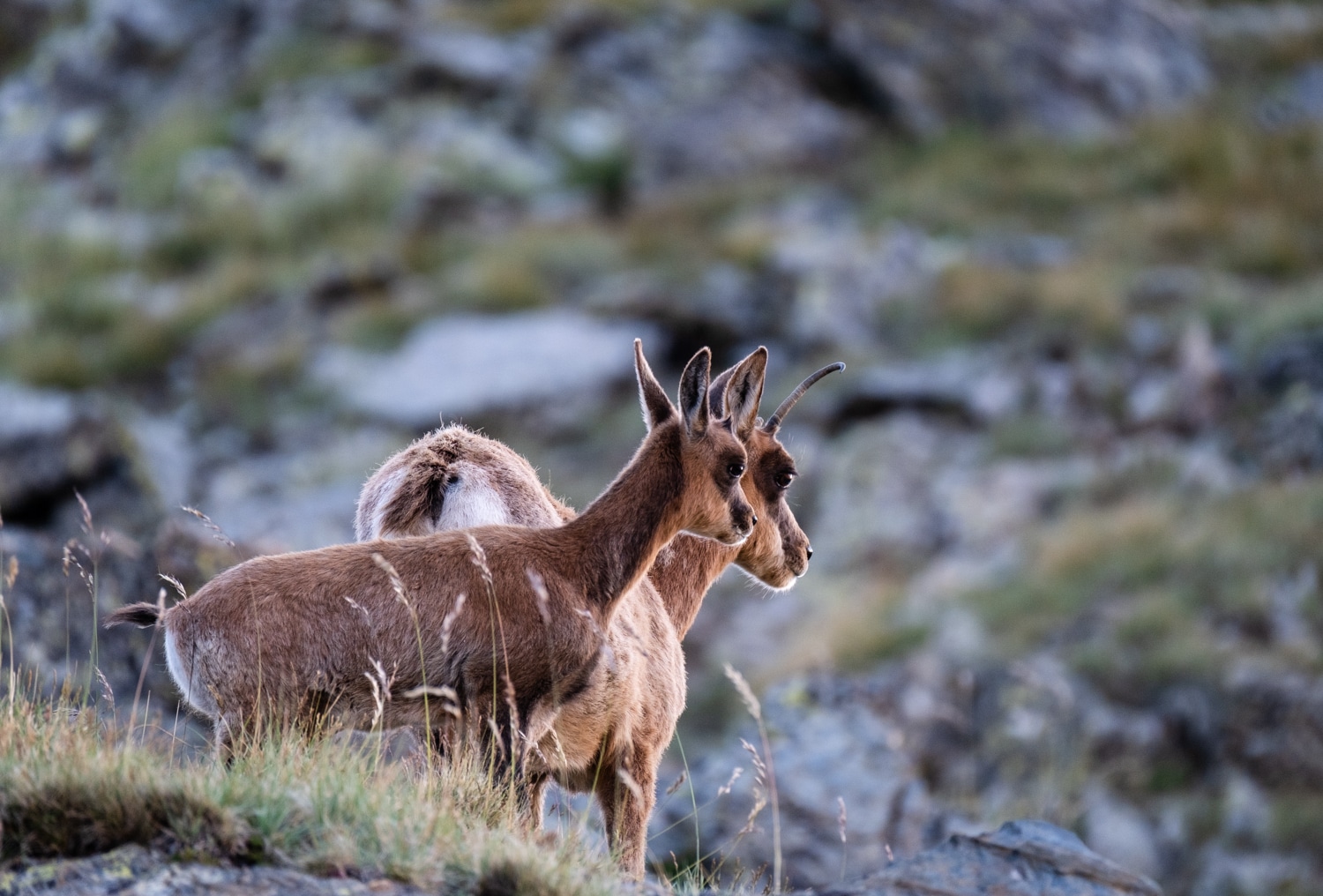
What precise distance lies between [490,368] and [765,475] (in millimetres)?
13000

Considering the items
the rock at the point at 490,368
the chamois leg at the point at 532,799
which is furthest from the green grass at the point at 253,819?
the rock at the point at 490,368

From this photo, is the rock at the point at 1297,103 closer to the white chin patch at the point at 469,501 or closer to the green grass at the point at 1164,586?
the green grass at the point at 1164,586

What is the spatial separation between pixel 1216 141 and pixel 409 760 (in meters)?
22.7

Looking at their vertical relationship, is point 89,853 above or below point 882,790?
below

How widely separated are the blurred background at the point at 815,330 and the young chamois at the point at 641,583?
2394mm

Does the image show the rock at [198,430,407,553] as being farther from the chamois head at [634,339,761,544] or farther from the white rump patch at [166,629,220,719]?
the white rump patch at [166,629,220,719]

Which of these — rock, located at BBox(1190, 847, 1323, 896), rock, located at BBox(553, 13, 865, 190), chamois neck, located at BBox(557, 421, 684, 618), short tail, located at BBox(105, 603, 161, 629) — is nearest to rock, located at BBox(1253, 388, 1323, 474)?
rock, located at BBox(1190, 847, 1323, 896)

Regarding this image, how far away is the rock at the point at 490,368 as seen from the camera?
1964cm

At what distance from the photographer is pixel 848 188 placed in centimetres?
2520

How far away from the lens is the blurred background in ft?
41.4

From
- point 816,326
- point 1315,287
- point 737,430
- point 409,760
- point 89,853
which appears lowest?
point 89,853

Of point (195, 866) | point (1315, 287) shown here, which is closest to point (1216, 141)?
point (1315, 287)

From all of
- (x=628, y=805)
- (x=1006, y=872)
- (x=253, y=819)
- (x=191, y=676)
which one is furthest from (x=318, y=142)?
(x=1006, y=872)

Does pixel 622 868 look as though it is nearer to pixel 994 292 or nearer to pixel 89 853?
pixel 89 853
